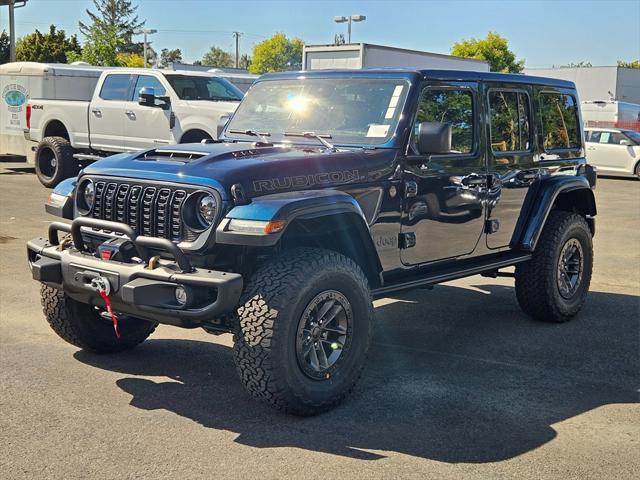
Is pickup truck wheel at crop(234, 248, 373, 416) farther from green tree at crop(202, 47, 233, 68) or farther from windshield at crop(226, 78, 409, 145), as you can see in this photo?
green tree at crop(202, 47, 233, 68)

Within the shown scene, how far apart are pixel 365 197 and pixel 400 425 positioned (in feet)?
4.53

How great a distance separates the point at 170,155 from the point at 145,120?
349 inches

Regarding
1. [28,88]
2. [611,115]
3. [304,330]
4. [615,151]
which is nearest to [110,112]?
[28,88]

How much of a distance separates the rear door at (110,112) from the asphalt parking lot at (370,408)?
728 centimetres

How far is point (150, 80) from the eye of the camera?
13484 millimetres

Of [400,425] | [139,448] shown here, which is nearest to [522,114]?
[400,425]

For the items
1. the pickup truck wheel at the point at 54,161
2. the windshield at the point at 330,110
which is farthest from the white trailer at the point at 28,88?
the windshield at the point at 330,110

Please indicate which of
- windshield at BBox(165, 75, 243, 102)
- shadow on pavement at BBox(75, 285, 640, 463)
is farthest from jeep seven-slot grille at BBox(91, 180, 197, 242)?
windshield at BBox(165, 75, 243, 102)

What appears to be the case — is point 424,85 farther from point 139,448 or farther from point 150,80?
point 150,80

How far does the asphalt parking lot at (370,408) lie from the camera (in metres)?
3.84

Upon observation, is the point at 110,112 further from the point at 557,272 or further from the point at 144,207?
the point at 144,207

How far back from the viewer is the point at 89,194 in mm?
4863

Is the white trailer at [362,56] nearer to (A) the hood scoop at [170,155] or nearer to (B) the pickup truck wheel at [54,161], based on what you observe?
(B) the pickup truck wheel at [54,161]

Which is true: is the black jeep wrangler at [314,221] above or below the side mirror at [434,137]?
below
